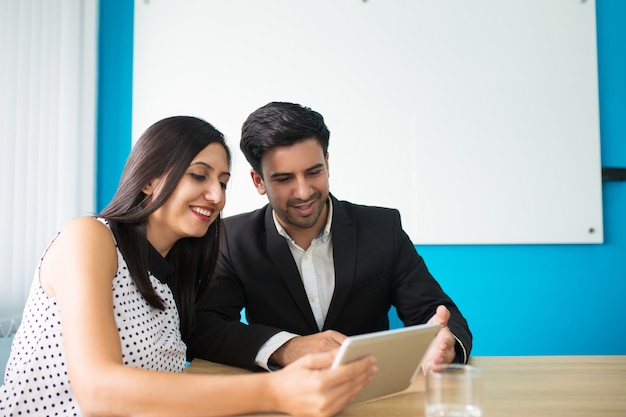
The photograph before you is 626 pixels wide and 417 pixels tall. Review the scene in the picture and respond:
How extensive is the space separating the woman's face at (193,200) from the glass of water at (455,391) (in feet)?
2.35

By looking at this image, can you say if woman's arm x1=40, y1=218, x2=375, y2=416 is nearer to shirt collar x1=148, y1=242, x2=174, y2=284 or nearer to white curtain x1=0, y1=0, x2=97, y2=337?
shirt collar x1=148, y1=242, x2=174, y2=284

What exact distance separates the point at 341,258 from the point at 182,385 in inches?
35.1

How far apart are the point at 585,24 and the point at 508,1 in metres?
0.39

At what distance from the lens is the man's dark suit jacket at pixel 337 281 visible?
65.9 inches

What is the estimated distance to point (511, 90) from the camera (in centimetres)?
262

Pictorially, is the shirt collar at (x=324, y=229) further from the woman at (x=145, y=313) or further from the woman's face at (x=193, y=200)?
the woman's face at (x=193, y=200)

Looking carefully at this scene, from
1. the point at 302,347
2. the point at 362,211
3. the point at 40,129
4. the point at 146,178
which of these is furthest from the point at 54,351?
the point at 40,129

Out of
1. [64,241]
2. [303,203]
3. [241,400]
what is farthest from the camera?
[303,203]

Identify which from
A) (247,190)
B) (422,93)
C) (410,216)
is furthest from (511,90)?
(247,190)

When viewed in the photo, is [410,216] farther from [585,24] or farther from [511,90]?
[585,24]

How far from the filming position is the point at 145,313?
1235 mm

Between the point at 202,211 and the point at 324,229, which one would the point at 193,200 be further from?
the point at 324,229

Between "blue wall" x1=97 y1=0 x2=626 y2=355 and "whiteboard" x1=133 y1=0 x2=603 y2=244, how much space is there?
83mm

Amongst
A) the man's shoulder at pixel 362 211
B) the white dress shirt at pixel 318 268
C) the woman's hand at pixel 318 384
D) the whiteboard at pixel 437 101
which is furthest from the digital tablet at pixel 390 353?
the whiteboard at pixel 437 101
